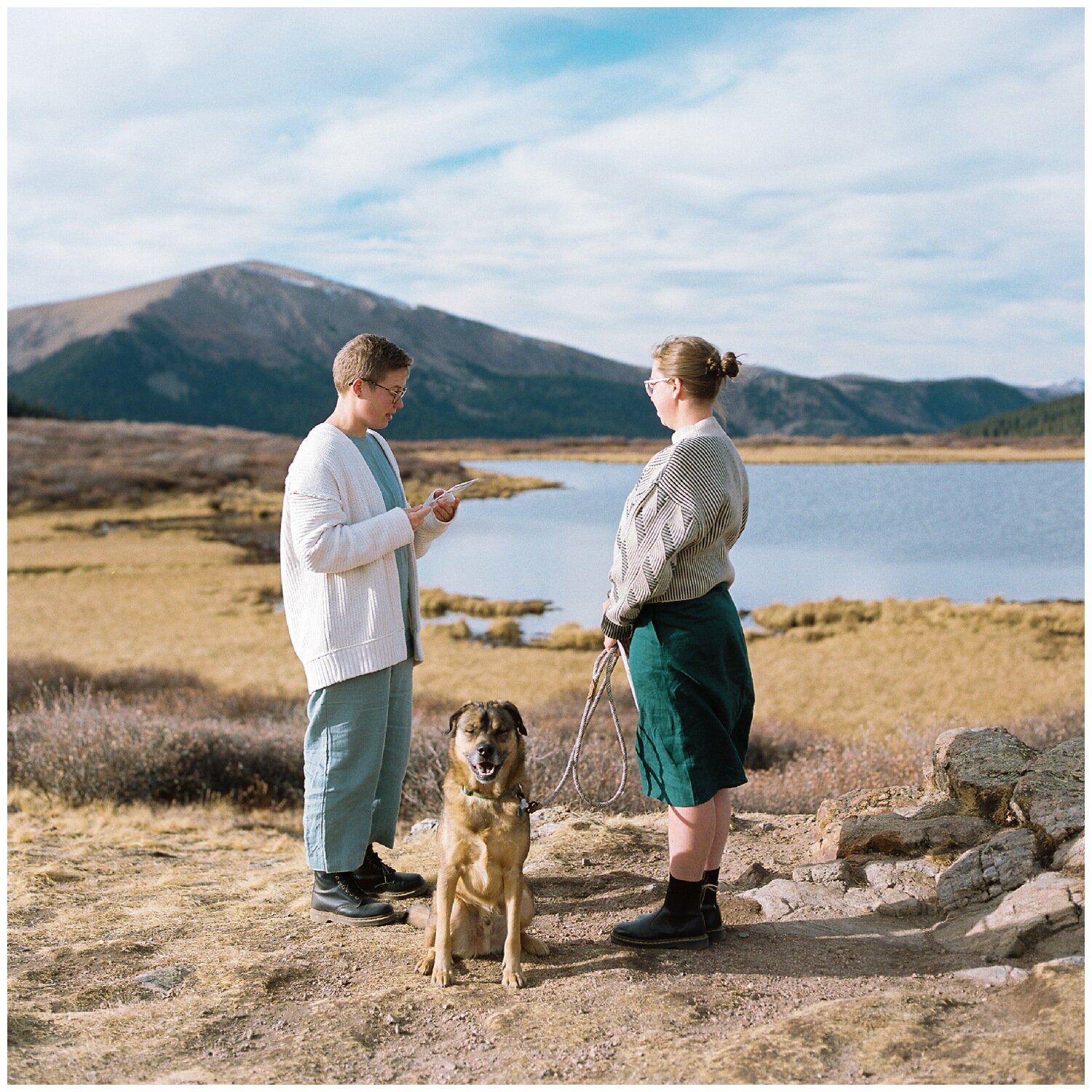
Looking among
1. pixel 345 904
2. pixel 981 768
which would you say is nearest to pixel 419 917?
pixel 345 904

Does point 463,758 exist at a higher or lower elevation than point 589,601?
higher

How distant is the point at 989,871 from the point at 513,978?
2299 millimetres

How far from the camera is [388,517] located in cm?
444

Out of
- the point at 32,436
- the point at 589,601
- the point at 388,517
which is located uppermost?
the point at 32,436

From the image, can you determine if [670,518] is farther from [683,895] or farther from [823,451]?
[823,451]

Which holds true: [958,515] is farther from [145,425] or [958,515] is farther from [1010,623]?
[145,425]

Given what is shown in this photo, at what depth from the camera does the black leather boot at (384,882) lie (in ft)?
16.5

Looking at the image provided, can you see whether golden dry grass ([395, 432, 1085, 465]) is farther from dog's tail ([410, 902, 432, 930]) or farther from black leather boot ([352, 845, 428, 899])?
dog's tail ([410, 902, 432, 930])

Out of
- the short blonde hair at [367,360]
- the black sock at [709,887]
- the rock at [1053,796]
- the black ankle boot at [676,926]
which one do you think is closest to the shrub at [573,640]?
the rock at [1053,796]

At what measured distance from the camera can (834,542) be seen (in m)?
60.6

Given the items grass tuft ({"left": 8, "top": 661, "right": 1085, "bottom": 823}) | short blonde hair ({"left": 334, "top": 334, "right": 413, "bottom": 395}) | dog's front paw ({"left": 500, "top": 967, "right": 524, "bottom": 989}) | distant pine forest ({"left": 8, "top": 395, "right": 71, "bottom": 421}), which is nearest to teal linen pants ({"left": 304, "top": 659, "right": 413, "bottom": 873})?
dog's front paw ({"left": 500, "top": 967, "right": 524, "bottom": 989})

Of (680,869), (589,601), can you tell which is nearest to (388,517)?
(680,869)

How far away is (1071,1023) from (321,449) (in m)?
3.50

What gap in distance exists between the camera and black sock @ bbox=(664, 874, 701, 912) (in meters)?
4.23
